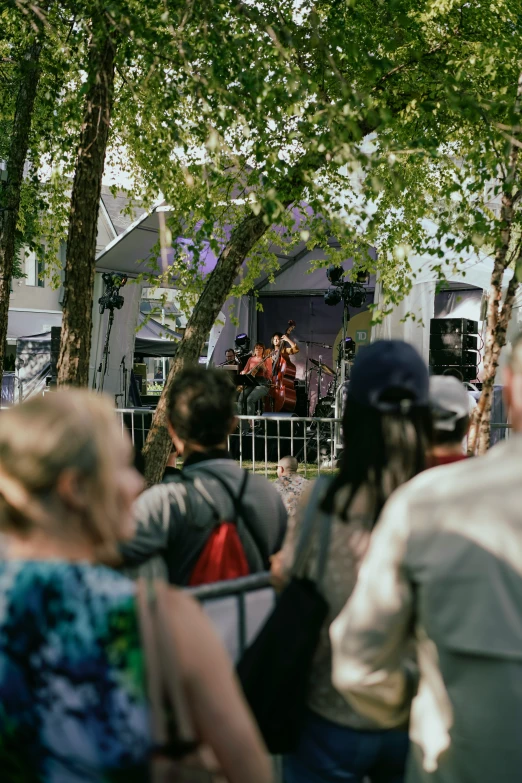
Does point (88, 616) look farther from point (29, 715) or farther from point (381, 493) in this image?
point (381, 493)

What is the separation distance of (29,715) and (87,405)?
1.59ft

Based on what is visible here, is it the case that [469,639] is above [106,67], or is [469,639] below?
below

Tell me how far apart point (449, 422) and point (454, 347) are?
12.1 m

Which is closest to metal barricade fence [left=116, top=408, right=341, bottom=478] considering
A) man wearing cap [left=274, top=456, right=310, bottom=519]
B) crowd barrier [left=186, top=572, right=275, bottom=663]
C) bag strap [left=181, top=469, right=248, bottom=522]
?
man wearing cap [left=274, top=456, right=310, bottom=519]

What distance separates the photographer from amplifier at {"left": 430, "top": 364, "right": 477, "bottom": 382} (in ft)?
47.3

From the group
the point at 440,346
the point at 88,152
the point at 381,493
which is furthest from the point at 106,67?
the point at 440,346

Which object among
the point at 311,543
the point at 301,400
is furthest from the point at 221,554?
the point at 301,400

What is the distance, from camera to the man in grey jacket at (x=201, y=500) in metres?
2.56

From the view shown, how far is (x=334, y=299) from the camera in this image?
1603 cm

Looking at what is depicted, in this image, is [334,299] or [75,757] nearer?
[75,757]

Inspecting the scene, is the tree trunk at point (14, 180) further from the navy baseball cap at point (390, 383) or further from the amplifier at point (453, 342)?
the amplifier at point (453, 342)

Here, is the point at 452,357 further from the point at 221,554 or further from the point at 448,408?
the point at 221,554

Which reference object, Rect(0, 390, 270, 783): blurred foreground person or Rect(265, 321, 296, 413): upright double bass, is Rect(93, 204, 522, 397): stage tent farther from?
Rect(0, 390, 270, 783): blurred foreground person

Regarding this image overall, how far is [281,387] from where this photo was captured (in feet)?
53.9
